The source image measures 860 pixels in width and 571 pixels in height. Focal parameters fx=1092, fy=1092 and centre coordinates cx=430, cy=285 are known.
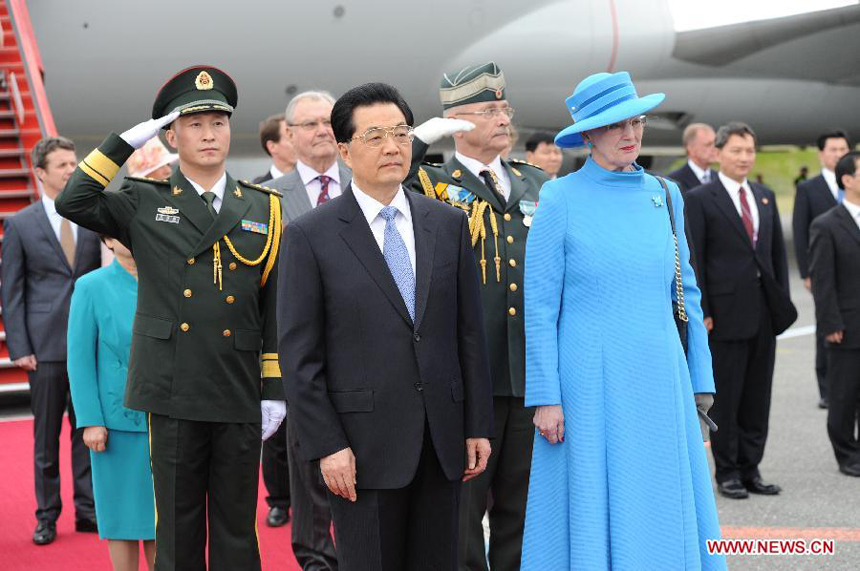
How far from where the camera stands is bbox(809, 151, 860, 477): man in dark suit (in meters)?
5.67

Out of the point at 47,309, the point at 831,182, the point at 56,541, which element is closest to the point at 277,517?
the point at 56,541

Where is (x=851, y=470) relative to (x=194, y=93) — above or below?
below

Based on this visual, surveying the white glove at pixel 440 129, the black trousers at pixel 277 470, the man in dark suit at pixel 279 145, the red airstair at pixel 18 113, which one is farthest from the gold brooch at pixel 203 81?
the red airstair at pixel 18 113

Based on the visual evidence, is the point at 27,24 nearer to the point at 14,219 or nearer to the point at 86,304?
the point at 14,219

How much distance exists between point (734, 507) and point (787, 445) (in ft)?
4.50

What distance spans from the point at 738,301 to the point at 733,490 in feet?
2.93

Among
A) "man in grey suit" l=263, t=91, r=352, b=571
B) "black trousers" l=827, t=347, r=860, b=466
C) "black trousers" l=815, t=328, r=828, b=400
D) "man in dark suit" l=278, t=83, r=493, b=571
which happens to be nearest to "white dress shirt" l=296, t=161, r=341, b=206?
"man in grey suit" l=263, t=91, r=352, b=571

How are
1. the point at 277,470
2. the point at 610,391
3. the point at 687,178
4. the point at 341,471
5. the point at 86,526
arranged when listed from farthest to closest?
1. the point at 687,178
2. the point at 277,470
3. the point at 86,526
4. the point at 610,391
5. the point at 341,471

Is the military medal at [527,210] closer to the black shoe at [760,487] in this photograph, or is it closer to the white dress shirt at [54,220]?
the black shoe at [760,487]

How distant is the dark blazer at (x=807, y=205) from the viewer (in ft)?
26.2

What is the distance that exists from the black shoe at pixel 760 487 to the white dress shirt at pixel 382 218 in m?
3.18

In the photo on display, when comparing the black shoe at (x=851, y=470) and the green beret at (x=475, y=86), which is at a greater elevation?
the green beret at (x=475, y=86)

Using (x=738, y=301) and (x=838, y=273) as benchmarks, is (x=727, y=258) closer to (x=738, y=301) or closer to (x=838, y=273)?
(x=738, y=301)

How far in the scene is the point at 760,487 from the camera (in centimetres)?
520
